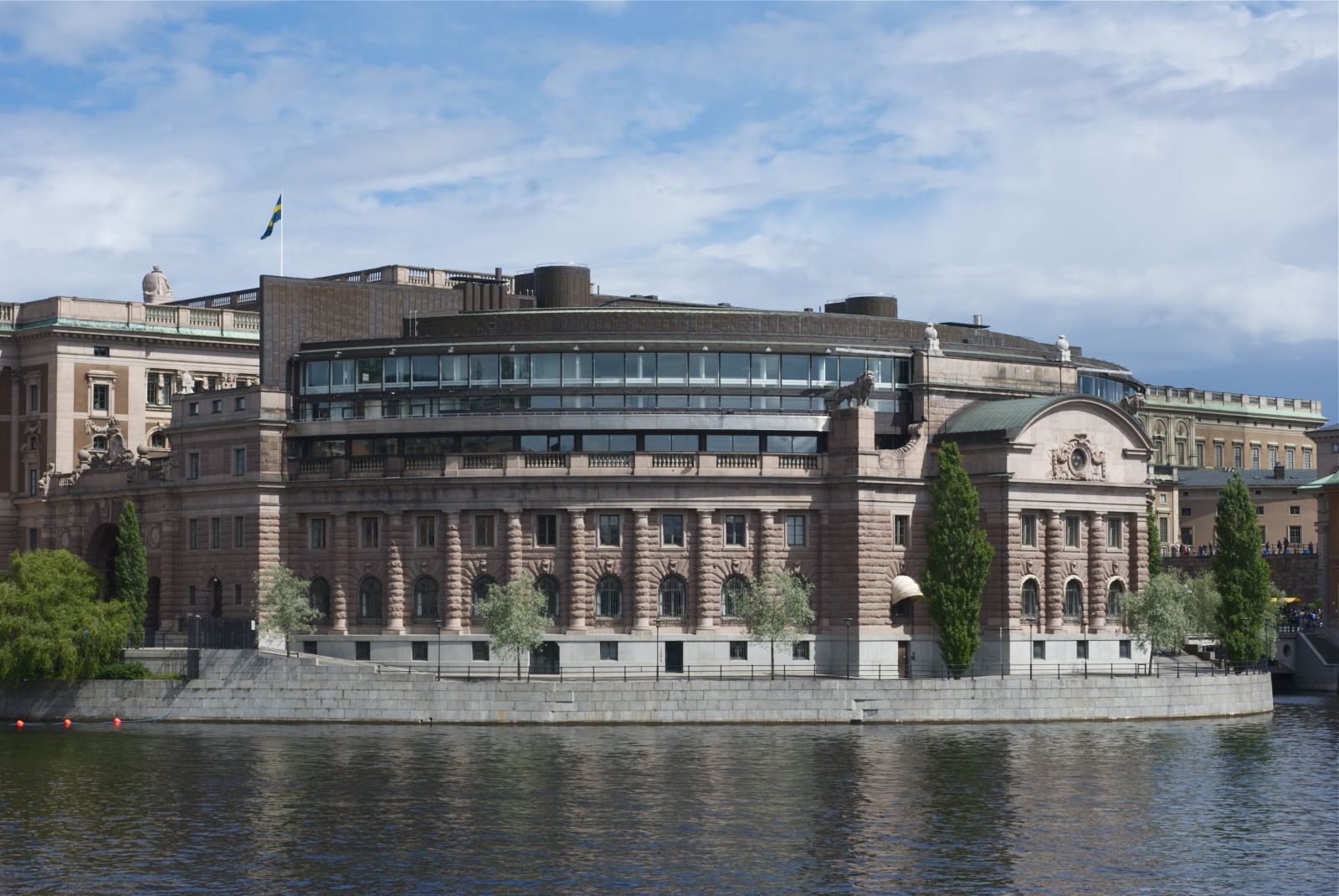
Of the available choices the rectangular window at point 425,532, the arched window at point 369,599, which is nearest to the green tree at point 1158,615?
the rectangular window at point 425,532

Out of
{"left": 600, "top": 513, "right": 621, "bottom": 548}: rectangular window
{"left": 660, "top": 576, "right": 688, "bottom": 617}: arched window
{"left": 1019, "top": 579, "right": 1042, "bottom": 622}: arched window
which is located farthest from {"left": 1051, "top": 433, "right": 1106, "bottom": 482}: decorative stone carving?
{"left": 600, "top": 513, "right": 621, "bottom": 548}: rectangular window

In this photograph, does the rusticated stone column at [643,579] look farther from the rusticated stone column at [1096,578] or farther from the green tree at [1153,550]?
the green tree at [1153,550]

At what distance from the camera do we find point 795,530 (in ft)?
438

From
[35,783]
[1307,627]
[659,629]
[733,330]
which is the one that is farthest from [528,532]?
[1307,627]

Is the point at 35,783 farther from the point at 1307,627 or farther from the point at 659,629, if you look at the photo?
the point at 1307,627

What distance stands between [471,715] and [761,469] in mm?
24972

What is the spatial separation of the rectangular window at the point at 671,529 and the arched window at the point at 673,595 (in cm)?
204

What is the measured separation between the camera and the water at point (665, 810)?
7694cm

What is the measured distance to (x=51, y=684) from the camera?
406 feet

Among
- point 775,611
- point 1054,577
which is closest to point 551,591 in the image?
point 775,611

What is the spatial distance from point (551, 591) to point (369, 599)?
1171 cm

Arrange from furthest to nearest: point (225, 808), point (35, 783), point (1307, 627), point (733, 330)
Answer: point (1307, 627), point (733, 330), point (35, 783), point (225, 808)

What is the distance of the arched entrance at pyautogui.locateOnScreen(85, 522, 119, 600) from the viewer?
153125mm

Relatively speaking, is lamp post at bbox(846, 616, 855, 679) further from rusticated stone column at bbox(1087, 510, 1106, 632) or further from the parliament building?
rusticated stone column at bbox(1087, 510, 1106, 632)
